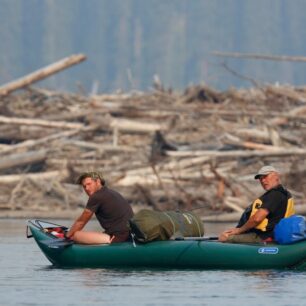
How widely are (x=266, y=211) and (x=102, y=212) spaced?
2.06 m

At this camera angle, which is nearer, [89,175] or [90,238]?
[89,175]

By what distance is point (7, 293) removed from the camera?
59.5 feet

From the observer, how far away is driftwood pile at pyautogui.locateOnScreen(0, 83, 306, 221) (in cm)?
3170

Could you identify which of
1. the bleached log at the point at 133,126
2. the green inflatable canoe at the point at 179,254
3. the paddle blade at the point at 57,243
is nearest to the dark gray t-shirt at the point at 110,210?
the green inflatable canoe at the point at 179,254

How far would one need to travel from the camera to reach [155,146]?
1357 inches

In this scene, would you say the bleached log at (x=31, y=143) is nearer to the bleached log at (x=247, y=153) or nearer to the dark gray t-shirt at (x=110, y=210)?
the bleached log at (x=247, y=153)

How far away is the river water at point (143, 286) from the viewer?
57.2 ft

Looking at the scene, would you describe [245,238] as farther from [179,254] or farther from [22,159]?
[22,159]

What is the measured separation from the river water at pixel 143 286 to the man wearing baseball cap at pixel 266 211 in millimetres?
520

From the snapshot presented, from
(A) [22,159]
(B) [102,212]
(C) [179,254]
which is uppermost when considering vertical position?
(A) [22,159]

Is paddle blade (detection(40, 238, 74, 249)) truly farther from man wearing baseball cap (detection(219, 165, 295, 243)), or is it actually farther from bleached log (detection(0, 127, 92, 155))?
bleached log (detection(0, 127, 92, 155))

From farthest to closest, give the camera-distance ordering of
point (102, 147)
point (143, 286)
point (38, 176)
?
point (102, 147) → point (38, 176) → point (143, 286)

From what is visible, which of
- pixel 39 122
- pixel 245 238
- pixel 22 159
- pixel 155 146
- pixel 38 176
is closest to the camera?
pixel 245 238

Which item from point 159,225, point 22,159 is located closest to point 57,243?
point 159,225
